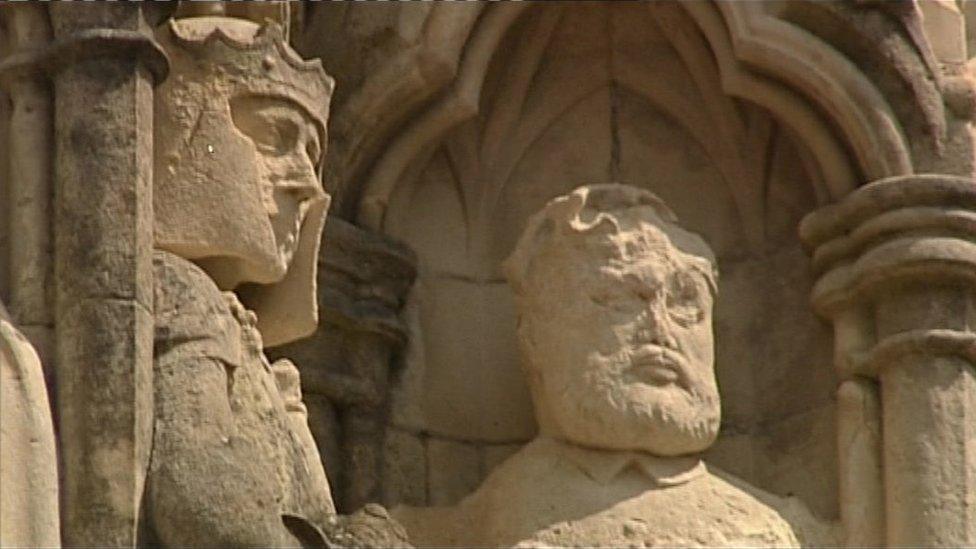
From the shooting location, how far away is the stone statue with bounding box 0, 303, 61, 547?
53.7 ft

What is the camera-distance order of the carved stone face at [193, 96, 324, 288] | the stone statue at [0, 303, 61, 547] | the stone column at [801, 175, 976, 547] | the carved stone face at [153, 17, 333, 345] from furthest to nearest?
1. the stone column at [801, 175, 976, 547]
2. the carved stone face at [193, 96, 324, 288]
3. the carved stone face at [153, 17, 333, 345]
4. the stone statue at [0, 303, 61, 547]

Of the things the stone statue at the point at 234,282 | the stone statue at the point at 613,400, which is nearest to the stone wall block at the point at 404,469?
the stone statue at the point at 613,400

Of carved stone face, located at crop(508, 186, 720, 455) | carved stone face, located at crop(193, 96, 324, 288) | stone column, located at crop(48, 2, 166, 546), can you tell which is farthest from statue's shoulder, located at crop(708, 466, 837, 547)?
stone column, located at crop(48, 2, 166, 546)

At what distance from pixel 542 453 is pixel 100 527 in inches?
78.1

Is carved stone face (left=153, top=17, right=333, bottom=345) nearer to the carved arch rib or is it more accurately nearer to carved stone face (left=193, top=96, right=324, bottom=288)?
carved stone face (left=193, top=96, right=324, bottom=288)

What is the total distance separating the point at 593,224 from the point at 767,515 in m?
0.80

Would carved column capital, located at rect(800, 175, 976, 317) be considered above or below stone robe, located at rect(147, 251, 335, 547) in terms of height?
above

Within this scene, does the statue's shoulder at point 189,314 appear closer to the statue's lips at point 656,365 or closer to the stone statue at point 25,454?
the stone statue at point 25,454

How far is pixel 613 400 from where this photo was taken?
1805 centimetres

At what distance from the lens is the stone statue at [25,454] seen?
16.4 meters

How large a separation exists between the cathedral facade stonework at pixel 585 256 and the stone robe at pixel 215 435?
0.09 ft

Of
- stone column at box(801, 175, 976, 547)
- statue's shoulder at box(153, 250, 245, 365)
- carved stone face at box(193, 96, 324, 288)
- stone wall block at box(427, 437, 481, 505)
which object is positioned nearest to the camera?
statue's shoulder at box(153, 250, 245, 365)

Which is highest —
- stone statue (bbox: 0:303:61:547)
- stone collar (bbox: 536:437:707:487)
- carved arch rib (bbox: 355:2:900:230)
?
carved arch rib (bbox: 355:2:900:230)

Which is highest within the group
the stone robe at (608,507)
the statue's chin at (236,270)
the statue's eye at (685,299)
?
the statue's eye at (685,299)
